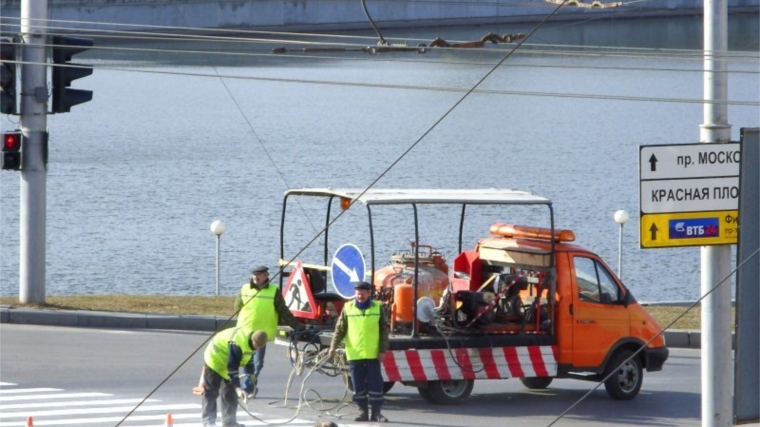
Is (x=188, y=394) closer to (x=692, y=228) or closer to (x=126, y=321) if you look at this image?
(x=126, y=321)

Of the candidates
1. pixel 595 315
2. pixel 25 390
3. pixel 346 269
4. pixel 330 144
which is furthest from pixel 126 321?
pixel 330 144

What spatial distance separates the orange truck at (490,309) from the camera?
14.9 meters

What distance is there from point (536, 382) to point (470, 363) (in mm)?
1900

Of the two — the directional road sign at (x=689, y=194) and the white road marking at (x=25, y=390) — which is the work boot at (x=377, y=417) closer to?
the white road marking at (x=25, y=390)

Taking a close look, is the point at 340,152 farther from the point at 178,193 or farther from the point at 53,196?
the point at 53,196

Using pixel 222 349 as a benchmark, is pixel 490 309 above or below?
above

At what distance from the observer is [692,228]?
9758mm

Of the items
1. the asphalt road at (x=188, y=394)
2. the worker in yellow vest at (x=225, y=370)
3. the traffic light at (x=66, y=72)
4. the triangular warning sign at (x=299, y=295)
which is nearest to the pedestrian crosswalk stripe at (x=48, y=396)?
the asphalt road at (x=188, y=394)

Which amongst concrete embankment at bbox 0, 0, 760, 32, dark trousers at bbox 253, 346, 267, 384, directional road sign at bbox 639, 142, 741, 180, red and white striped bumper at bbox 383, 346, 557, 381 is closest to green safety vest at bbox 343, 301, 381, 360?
red and white striped bumper at bbox 383, 346, 557, 381

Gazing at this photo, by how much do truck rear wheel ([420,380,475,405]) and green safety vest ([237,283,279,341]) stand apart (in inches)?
76.3

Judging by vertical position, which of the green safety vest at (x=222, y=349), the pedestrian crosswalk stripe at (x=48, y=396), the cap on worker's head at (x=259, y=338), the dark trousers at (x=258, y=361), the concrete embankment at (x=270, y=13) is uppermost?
the concrete embankment at (x=270, y=13)

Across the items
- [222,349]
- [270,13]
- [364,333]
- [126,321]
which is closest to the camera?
[222,349]

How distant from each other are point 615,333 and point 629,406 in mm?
887

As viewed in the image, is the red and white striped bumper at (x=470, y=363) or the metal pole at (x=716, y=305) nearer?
the metal pole at (x=716, y=305)
